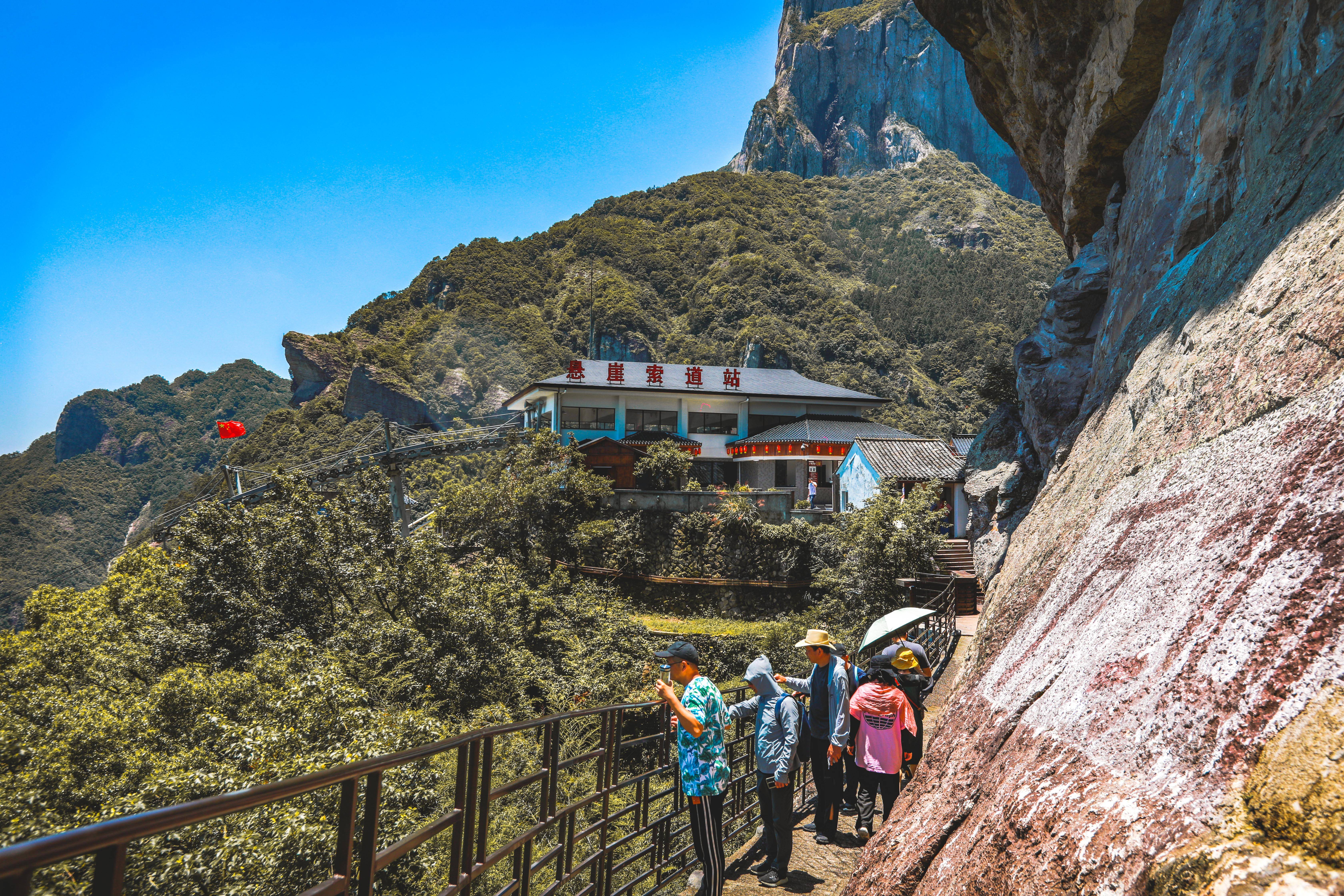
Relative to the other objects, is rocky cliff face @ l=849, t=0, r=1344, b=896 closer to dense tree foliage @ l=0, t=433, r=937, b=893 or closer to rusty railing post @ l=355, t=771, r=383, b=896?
rusty railing post @ l=355, t=771, r=383, b=896

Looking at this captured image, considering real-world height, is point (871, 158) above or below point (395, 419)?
above

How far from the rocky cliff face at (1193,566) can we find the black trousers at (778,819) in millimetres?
1066

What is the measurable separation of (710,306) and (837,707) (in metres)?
80.0

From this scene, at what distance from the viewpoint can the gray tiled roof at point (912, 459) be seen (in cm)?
2475

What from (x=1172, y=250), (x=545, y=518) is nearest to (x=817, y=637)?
(x=1172, y=250)

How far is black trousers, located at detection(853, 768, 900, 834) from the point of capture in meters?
5.21

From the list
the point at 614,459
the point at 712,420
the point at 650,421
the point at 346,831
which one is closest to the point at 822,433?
the point at 712,420

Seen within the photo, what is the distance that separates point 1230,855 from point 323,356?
82407mm

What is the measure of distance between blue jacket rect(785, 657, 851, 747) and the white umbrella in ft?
11.2

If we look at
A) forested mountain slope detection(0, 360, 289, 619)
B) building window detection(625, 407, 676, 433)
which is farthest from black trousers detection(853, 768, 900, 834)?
forested mountain slope detection(0, 360, 289, 619)

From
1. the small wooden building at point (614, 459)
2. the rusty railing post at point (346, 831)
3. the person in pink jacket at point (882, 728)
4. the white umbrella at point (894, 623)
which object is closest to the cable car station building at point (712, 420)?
the small wooden building at point (614, 459)

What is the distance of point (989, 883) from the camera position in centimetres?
223

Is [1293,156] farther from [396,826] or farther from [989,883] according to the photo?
[396,826]

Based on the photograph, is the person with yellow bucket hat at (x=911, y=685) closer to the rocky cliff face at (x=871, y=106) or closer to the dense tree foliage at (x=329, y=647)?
the dense tree foliage at (x=329, y=647)
